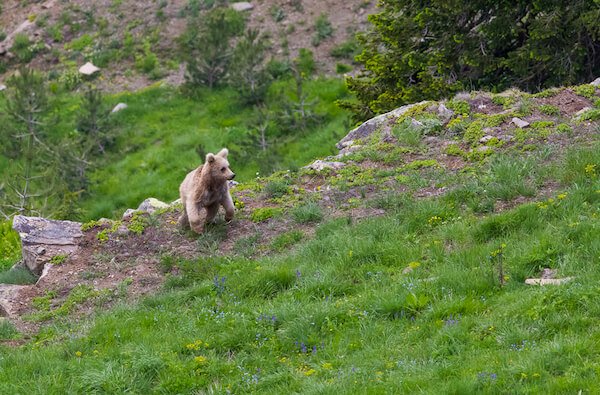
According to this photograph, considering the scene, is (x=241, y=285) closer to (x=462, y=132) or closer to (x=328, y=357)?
(x=328, y=357)

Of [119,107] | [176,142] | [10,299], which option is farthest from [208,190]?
[119,107]

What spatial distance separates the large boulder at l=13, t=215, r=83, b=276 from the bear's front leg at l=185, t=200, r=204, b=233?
1.83m

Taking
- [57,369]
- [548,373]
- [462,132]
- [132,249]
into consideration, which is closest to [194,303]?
[57,369]

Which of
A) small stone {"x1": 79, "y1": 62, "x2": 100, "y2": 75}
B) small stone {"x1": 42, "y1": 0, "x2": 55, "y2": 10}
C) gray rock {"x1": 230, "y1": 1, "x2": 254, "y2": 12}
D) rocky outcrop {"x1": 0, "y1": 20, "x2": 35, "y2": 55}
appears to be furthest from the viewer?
small stone {"x1": 42, "y1": 0, "x2": 55, "y2": 10}

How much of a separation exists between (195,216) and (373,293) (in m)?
3.82

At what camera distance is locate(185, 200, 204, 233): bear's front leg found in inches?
453

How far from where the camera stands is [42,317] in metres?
9.90

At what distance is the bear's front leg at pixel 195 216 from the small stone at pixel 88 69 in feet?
58.5

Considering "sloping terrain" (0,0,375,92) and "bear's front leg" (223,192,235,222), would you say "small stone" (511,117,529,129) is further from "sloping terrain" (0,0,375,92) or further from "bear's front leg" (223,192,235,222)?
"sloping terrain" (0,0,375,92)

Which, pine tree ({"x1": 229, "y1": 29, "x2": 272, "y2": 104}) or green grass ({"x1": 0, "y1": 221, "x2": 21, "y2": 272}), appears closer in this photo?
green grass ({"x1": 0, "y1": 221, "x2": 21, "y2": 272})

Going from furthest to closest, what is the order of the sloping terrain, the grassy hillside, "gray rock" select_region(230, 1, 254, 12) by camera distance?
"gray rock" select_region(230, 1, 254, 12), the sloping terrain, the grassy hillside

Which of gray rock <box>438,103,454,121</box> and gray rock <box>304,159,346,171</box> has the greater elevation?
gray rock <box>438,103,454,121</box>

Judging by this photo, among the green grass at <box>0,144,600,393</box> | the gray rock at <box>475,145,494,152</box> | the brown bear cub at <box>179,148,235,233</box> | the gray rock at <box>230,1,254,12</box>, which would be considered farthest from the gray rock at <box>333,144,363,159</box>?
the gray rock at <box>230,1,254,12</box>

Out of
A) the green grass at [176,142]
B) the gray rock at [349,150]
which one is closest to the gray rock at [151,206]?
the gray rock at [349,150]
